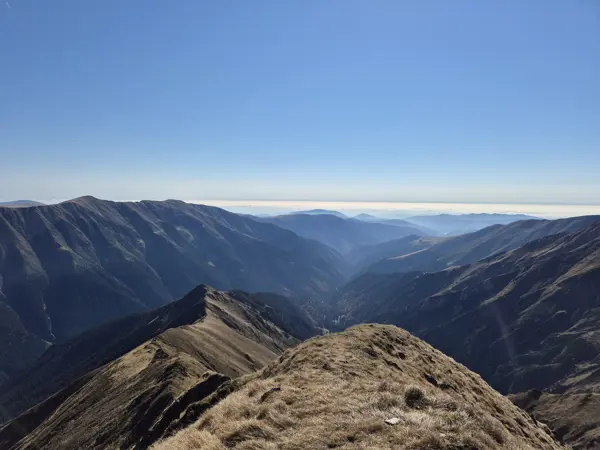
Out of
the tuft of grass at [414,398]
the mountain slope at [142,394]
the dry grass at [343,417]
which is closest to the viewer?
the dry grass at [343,417]

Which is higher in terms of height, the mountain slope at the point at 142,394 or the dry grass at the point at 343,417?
the dry grass at the point at 343,417

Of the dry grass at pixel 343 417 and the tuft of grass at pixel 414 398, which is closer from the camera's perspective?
the dry grass at pixel 343 417

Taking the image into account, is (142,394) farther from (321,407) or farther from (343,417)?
(343,417)

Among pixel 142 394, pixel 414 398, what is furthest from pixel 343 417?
pixel 142 394

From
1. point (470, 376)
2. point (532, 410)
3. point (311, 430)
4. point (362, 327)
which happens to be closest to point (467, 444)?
point (311, 430)

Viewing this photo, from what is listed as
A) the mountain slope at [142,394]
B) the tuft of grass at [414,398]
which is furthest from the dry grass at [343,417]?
the mountain slope at [142,394]

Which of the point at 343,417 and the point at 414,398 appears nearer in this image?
the point at 343,417

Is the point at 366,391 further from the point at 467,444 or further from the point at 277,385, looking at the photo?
the point at 467,444

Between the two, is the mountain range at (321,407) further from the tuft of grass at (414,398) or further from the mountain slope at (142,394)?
the mountain slope at (142,394)

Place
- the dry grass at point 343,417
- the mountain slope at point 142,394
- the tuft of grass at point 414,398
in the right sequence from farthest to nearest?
the mountain slope at point 142,394, the tuft of grass at point 414,398, the dry grass at point 343,417

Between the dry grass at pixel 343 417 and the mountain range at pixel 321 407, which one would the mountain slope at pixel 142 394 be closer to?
the mountain range at pixel 321 407

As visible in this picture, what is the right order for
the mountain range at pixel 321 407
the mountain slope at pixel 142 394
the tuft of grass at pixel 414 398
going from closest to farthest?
the mountain range at pixel 321 407 < the tuft of grass at pixel 414 398 < the mountain slope at pixel 142 394
